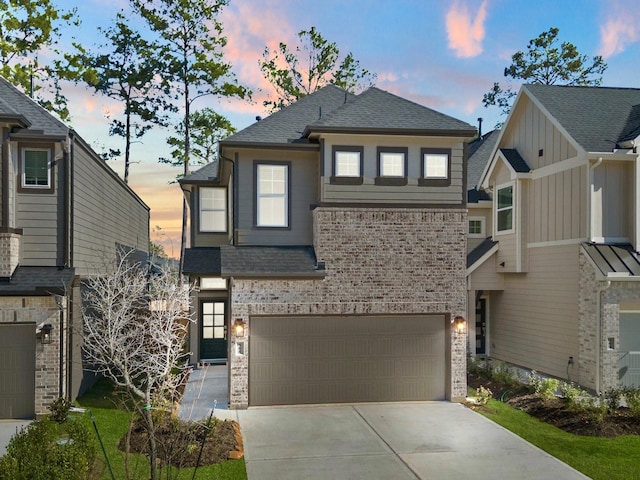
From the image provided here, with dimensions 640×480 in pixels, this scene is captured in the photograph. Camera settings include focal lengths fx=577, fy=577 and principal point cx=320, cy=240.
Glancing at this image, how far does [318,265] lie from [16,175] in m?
6.64

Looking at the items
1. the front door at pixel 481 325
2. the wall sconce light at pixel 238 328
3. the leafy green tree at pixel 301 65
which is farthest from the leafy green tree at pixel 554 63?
the wall sconce light at pixel 238 328

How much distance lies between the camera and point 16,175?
39.6 ft

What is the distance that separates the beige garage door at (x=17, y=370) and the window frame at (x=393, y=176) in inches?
317

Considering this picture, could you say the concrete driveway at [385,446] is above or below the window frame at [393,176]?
below

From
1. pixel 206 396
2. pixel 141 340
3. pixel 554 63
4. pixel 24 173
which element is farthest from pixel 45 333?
pixel 554 63

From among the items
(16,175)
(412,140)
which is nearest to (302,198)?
(412,140)

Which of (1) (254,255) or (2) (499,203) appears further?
(2) (499,203)

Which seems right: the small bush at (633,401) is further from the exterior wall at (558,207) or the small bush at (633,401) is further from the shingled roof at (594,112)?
the shingled roof at (594,112)

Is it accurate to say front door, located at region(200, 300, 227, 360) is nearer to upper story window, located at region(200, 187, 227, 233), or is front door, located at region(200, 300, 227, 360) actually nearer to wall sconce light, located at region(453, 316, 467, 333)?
upper story window, located at region(200, 187, 227, 233)

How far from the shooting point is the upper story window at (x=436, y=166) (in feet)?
43.5

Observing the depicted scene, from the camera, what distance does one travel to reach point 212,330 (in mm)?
18141

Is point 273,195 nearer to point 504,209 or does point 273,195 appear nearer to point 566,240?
point 566,240

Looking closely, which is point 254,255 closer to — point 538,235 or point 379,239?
point 379,239

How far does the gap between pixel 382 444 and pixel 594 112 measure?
38.0 ft
